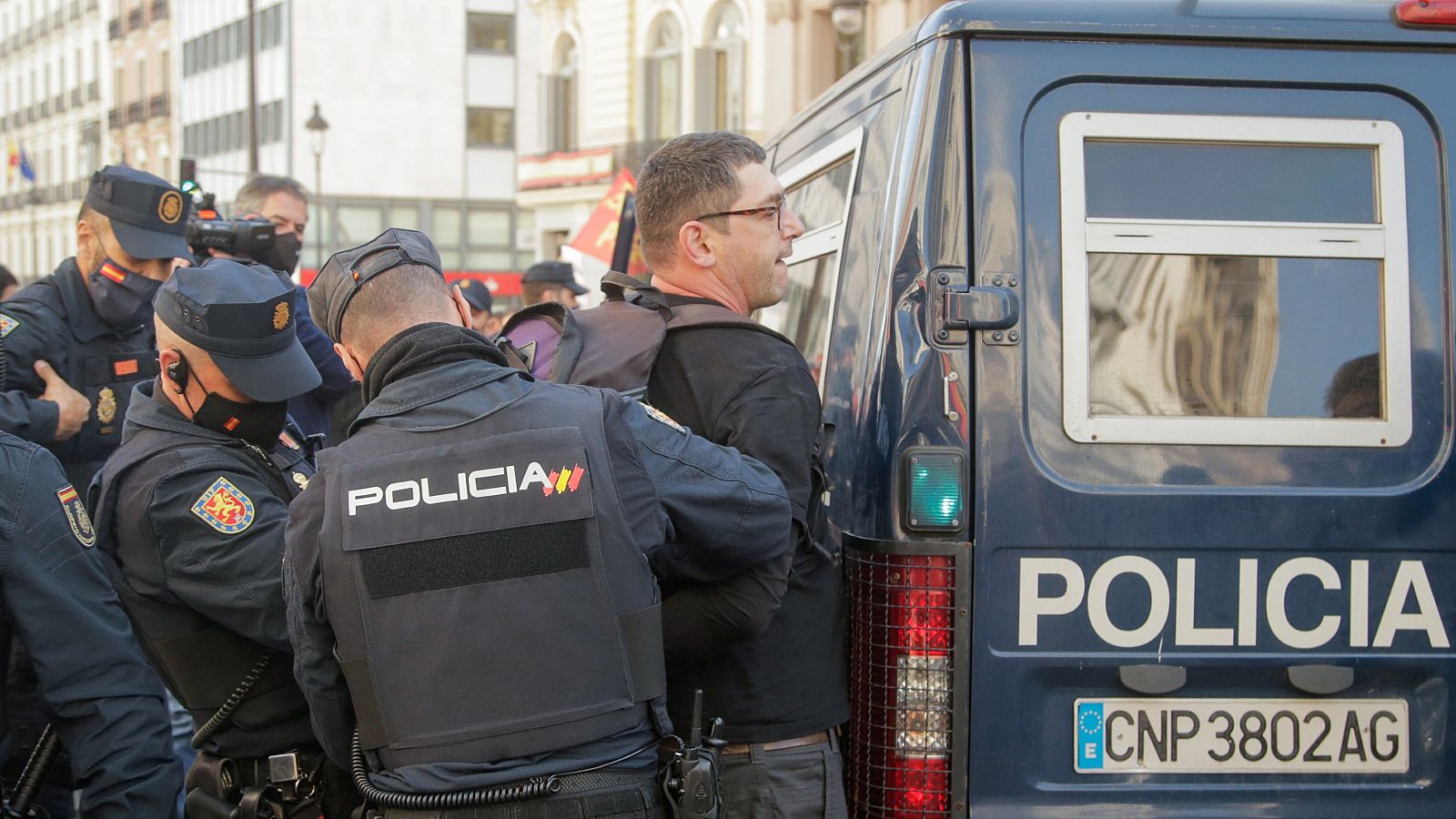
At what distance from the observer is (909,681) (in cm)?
258

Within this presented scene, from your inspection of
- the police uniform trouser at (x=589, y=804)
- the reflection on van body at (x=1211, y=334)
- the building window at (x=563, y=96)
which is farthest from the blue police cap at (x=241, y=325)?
the building window at (x=563, y=96)

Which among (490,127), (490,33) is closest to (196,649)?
(490,127)

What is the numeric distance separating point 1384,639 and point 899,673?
3.08 feet

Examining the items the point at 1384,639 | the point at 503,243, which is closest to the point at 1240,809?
the point at 1384,639

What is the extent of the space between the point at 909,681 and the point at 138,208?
3058 millimetres

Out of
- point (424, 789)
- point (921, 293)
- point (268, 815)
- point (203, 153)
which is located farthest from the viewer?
point (203, 153)

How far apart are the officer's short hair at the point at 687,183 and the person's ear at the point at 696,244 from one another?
0.6 inches

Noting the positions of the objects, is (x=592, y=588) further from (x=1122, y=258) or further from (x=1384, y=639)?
(x=1384, y=639)

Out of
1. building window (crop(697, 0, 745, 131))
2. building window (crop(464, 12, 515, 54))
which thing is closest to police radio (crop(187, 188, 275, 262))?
building window (crop(697, 0, 745, 131))

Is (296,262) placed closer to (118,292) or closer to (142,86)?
(118,292)

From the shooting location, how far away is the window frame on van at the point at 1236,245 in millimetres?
2580

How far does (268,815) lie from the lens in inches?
108

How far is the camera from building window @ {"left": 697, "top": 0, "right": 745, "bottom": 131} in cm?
2472

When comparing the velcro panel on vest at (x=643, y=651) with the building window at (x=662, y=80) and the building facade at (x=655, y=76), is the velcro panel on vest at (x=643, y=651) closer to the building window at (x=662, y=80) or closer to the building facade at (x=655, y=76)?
the building facade at (x=655, y=76)
